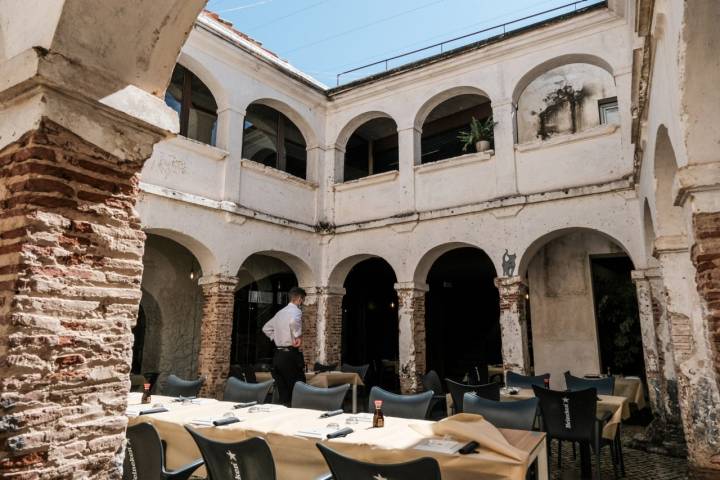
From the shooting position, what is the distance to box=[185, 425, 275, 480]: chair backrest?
8.87 ft

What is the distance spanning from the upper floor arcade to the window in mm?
22

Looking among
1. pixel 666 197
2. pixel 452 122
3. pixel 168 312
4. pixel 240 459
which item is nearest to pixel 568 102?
pixel 452 122

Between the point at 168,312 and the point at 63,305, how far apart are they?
8091mm

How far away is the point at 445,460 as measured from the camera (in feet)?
9.17

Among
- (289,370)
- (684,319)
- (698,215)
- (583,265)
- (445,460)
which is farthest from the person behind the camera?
(583,265)

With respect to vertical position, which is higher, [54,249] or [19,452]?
[54,249]

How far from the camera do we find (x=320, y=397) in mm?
5113

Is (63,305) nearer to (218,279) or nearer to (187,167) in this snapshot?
(218,279)

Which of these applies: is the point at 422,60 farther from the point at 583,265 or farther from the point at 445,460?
the point at 445,460

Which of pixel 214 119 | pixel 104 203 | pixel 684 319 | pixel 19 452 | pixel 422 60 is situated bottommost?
pixel 19 452

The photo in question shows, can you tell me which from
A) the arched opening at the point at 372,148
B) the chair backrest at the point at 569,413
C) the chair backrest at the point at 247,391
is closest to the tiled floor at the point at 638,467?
the chair backrest at the point at 569,413

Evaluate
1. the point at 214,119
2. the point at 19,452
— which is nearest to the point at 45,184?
the point at 19,452

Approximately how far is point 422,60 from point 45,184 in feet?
30.1

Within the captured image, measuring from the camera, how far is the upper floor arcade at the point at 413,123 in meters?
8.43
